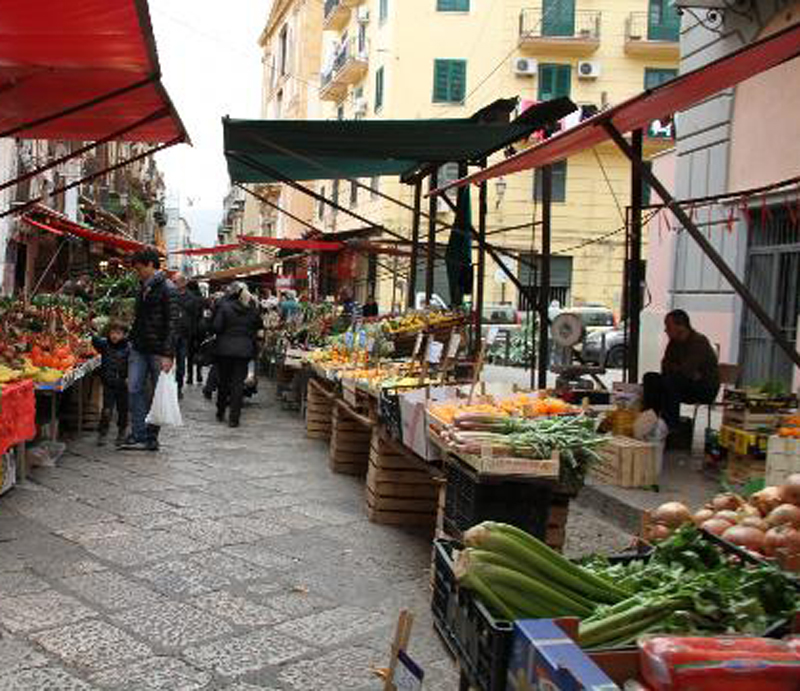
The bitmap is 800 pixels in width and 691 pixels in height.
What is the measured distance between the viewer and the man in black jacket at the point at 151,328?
8.84 metres

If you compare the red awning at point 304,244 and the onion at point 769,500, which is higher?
the red awning at point 304,244

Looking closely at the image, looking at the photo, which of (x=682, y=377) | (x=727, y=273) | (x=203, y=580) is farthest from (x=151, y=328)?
(x=727, y=273)

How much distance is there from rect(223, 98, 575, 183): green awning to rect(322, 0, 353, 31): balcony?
30.1 meters

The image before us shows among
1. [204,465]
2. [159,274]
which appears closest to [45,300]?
[159,274]

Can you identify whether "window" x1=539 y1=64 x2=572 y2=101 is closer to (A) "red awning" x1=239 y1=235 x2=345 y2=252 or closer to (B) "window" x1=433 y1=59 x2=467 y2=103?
(B) "window" x1=433 y1=59 x2=467 y2=103

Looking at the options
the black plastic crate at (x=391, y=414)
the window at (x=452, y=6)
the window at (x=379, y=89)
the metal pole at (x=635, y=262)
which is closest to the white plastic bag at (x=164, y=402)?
the black plastic crate at (x=391, y=414)

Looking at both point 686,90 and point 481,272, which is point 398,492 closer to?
point 686,90

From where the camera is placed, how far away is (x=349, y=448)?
860 centimetres

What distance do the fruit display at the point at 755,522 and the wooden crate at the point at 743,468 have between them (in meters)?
3.54

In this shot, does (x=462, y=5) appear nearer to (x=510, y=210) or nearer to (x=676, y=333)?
(x=510, y=210)

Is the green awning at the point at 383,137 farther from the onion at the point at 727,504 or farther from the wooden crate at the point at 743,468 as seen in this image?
the onion at the point at 727,504

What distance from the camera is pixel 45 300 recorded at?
448 inches

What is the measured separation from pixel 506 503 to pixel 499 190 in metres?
27.5

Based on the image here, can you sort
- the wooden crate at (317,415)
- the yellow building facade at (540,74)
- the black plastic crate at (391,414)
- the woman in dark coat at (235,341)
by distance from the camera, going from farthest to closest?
the yellow building facade at (540,74)
the woman in dark coat at (235,341)
the wooden crate at (317,415)
the black plastic crate at (391,414)
